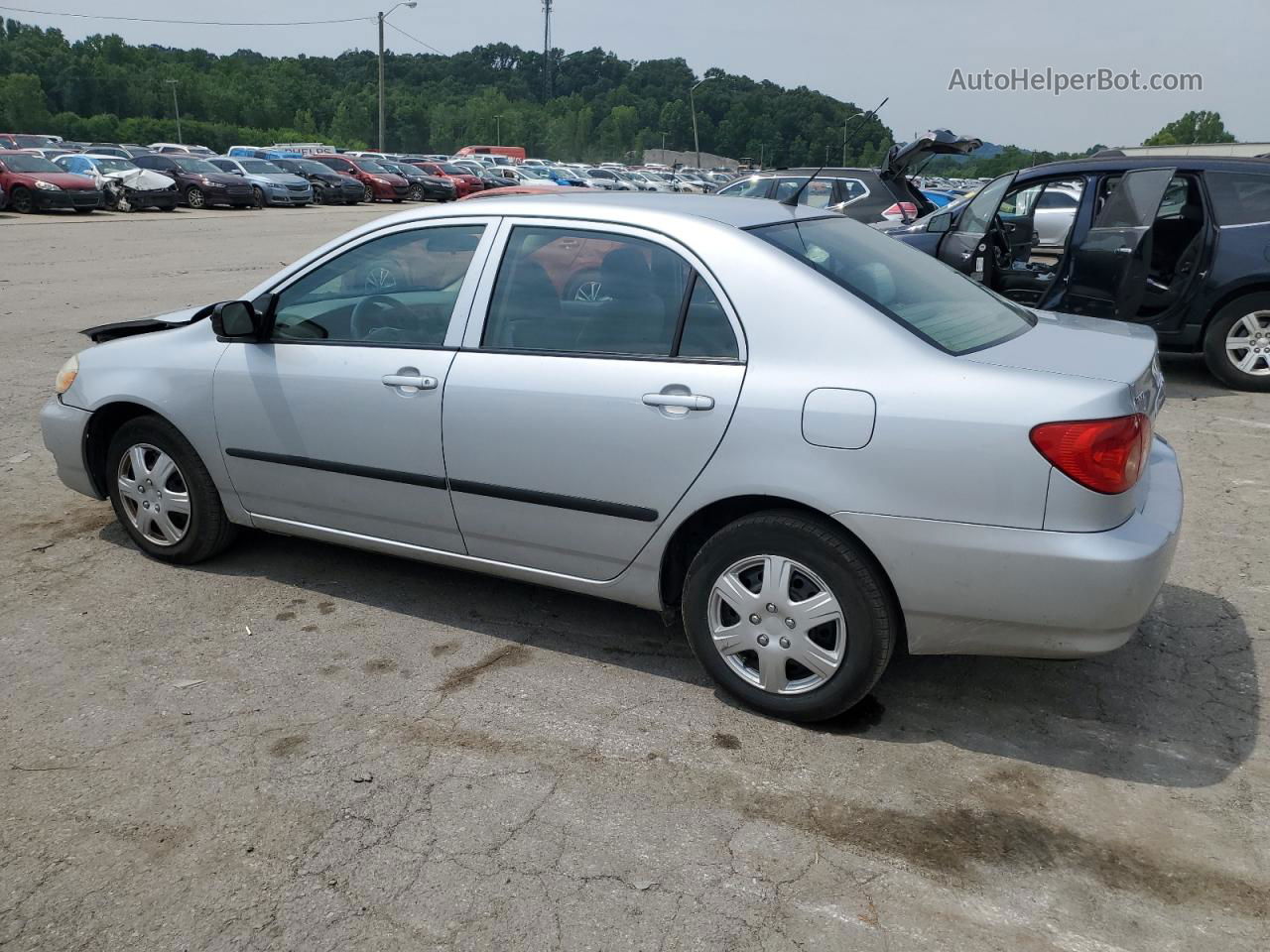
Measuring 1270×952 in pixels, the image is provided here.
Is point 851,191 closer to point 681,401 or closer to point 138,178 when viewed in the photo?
point 681,401

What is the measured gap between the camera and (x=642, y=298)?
3725 millimetres

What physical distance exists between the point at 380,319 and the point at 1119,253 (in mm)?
5663

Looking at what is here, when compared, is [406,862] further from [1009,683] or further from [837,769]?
[1009,683]

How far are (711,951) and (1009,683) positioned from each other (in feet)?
5.90

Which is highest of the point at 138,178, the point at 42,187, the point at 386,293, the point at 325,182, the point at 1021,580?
the point at 386,293

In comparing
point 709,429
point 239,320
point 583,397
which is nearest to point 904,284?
point 709,429

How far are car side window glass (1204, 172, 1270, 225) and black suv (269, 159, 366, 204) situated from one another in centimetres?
3240

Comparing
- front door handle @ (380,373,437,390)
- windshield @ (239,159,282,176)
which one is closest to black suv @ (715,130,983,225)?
front door handle @ (380,373,437,390)

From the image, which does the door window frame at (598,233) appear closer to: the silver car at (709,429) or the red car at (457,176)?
the silver car at (709,429)

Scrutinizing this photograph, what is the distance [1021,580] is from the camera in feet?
10.3

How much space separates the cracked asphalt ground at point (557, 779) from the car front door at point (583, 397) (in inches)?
21.1

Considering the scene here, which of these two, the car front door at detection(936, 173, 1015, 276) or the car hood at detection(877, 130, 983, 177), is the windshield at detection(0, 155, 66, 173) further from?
the car front door at detection(936, 173, 1015, 276)

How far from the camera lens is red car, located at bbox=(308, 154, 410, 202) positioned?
39250 millimetres

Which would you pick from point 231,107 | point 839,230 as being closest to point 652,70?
point 231,107
